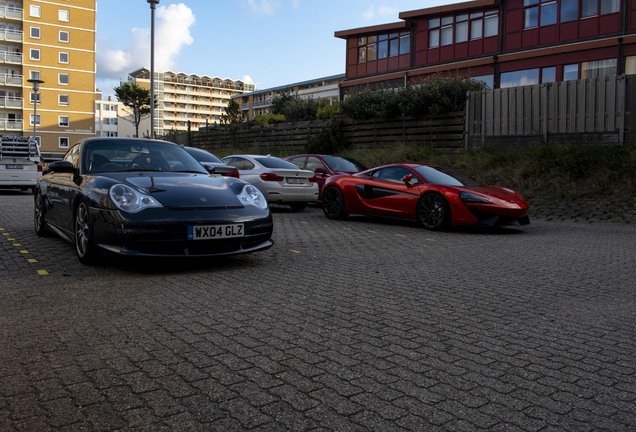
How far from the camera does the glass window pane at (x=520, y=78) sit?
2806cm

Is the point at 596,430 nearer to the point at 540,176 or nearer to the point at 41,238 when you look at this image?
the point at 41,238

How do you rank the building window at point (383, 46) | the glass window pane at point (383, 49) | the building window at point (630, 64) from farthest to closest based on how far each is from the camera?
the glass window pane at point (383, 49) < the building window at point (383, 46) < the building window at point (630, 64)

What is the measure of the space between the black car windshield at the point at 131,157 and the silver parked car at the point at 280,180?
19.4 ft

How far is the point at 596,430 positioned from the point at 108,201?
15.7ft

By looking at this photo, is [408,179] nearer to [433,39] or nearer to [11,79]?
[433,39]

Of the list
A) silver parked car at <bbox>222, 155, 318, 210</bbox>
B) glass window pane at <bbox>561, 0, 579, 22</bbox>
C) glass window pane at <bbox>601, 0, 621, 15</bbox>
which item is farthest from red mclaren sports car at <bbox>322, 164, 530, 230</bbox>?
glass window pane at <bbox>561, 0, 579, 22</bbox>

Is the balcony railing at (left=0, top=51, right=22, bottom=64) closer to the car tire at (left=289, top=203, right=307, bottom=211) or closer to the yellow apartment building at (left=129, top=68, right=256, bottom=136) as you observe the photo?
the yellow apartment building at (left=129, top=68, right=256, bottom=136)

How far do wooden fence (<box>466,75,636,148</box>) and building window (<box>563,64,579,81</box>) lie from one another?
1129 centimetres

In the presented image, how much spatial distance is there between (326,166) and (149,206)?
9504 mm

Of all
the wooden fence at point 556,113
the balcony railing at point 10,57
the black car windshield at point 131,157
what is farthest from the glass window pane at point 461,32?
the balcony railing at point 10,57

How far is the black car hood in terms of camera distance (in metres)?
5.84

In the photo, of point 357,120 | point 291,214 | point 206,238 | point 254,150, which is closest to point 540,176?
point 291,214

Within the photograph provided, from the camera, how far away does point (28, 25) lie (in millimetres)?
66438

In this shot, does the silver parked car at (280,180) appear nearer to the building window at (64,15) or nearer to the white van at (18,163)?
the white van at (18,163)
